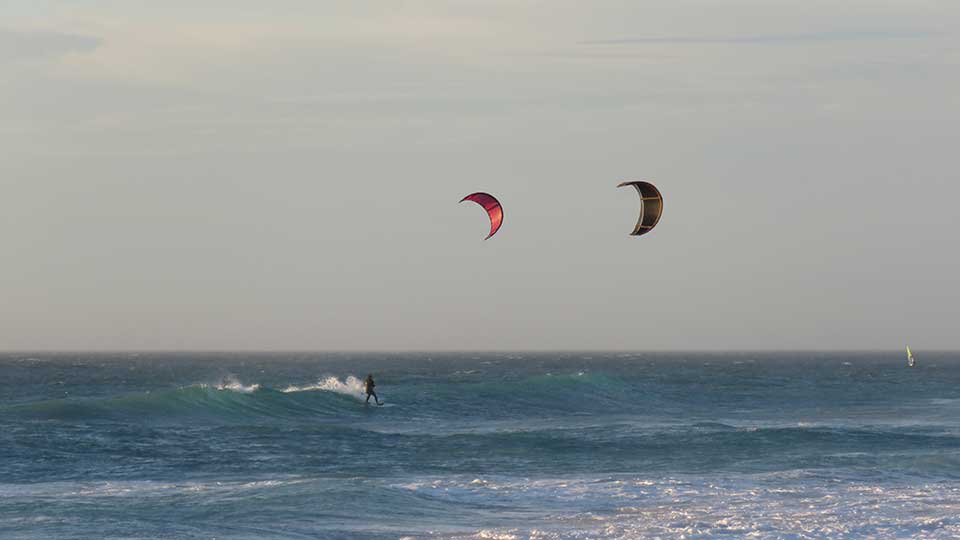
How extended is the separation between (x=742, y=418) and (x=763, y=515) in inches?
929

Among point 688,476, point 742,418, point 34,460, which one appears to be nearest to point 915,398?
point 742,418

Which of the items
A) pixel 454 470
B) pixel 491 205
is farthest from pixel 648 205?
pixel 454 470

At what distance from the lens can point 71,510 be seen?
1898cm

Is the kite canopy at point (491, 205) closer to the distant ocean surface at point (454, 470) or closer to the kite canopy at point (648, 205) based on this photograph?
the kite canopy at point (648, 205)

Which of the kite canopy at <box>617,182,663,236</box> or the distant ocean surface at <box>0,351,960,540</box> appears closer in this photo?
the distant ocean surface at <box>0,351,960,540</box>

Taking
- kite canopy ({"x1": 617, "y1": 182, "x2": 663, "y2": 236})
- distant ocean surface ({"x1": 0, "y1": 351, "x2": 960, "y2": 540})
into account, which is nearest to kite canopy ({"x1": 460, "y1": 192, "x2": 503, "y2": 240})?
kite canopy ({"x1": 617, "y1": 182, "x2": 663, "y2": 236})

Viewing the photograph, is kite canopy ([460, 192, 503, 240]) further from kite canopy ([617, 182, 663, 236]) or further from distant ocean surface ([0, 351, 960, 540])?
distant ocean surface ([0, 351, 960, 540])

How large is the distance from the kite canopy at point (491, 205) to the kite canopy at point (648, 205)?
3523mm

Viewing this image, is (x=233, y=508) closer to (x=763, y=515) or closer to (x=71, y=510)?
(x=71, y=510)

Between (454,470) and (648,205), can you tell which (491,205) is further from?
(454,470)

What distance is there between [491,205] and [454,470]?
6.54 meters

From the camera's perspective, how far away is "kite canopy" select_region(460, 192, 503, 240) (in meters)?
28.2

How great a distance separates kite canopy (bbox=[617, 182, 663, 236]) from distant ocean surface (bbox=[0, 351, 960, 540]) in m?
4.41

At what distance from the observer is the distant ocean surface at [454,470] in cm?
1795
